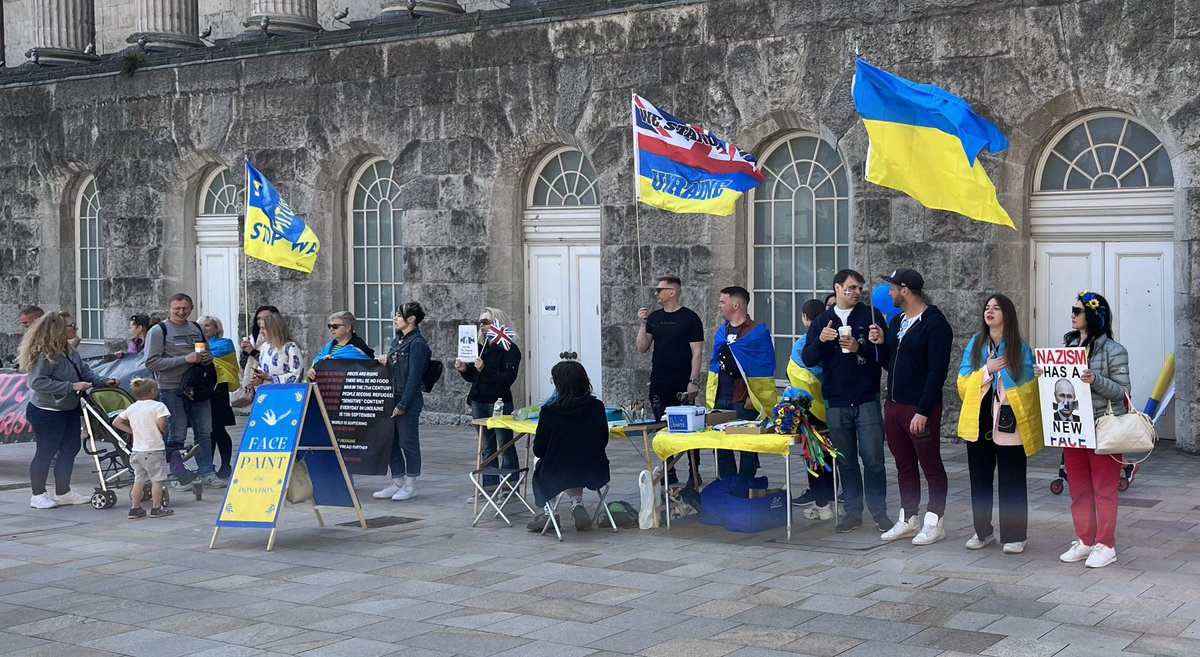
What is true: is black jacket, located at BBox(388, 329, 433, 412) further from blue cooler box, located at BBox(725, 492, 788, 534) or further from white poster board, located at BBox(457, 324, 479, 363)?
blue cooler box, located at BBox(725, 492, 788, 534)

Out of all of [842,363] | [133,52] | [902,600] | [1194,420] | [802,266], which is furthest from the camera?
[133,52]

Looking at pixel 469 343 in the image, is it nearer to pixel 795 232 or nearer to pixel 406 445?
pixel 406 445

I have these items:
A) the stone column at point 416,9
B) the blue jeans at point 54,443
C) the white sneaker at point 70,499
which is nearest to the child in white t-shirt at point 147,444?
the blue jeans at point 54,443

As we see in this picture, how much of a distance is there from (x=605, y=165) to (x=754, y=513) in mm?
6840

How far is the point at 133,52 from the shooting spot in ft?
67.4

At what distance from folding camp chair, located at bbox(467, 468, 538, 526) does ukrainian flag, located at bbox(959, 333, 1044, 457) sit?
3161 millimetres

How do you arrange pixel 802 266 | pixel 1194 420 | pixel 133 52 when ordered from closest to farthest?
1. pixel 1194 420
2. pixel 802 266
3. pixel 133 52

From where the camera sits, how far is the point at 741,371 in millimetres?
10641

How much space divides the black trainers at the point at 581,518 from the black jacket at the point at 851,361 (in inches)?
73.3

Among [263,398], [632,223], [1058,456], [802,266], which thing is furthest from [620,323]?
[263,398]

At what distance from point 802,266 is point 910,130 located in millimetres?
5451

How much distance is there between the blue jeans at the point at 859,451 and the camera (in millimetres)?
9594

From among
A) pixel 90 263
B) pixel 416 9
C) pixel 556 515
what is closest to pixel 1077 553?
pixel 556 515

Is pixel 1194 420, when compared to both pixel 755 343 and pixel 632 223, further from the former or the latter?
pixel 632 223
